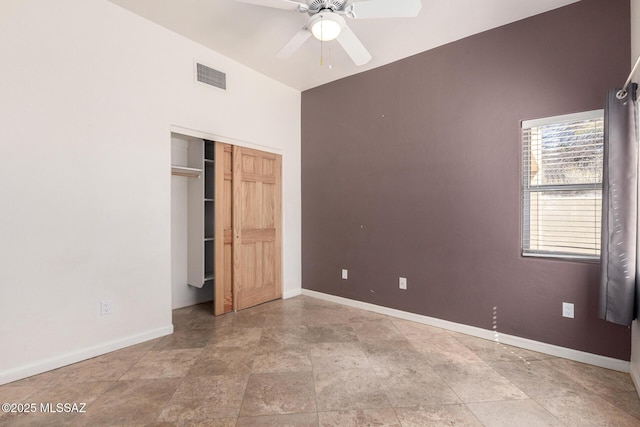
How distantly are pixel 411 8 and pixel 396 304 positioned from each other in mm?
2904

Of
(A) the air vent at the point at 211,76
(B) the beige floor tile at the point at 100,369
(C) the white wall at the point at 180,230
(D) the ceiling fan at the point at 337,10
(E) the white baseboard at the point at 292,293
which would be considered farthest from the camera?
(E) the white baseboard at the point at 292,293

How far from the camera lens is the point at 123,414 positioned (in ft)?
5.97

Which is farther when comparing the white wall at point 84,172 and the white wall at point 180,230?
the white wall at point 180,230

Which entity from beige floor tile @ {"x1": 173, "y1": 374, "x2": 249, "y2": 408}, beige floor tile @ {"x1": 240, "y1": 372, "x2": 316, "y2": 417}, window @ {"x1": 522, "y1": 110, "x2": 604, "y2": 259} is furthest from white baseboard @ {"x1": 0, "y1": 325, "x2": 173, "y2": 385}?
window @ {"x1": 522, "y1": 110, "x2": 604, "y2": 259}

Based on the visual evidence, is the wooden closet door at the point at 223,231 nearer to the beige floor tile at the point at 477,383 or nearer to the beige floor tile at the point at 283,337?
the beige floor tile at the point at 283,337

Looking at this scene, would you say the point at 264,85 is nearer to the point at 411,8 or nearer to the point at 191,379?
the point at 411,8

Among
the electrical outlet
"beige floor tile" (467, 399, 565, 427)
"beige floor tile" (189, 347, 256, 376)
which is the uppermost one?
the electrical outlet

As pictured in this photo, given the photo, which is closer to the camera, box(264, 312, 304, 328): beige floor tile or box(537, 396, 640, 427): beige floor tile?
box(537, 396, 640, 427): beige floor tile

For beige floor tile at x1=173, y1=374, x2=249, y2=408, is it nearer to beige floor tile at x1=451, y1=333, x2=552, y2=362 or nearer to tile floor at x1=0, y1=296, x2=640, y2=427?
tile floor at x1=0, y1=296, x2=640, y2=427

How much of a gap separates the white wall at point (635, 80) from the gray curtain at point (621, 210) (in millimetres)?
181

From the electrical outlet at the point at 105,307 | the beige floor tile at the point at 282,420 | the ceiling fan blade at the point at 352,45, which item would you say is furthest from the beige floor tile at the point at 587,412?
the electrical outlet at the point at 105,307

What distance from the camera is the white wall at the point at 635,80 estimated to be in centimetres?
208

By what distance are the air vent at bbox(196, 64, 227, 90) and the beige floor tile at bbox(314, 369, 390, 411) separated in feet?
10.3

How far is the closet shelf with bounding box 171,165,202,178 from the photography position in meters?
3.46
